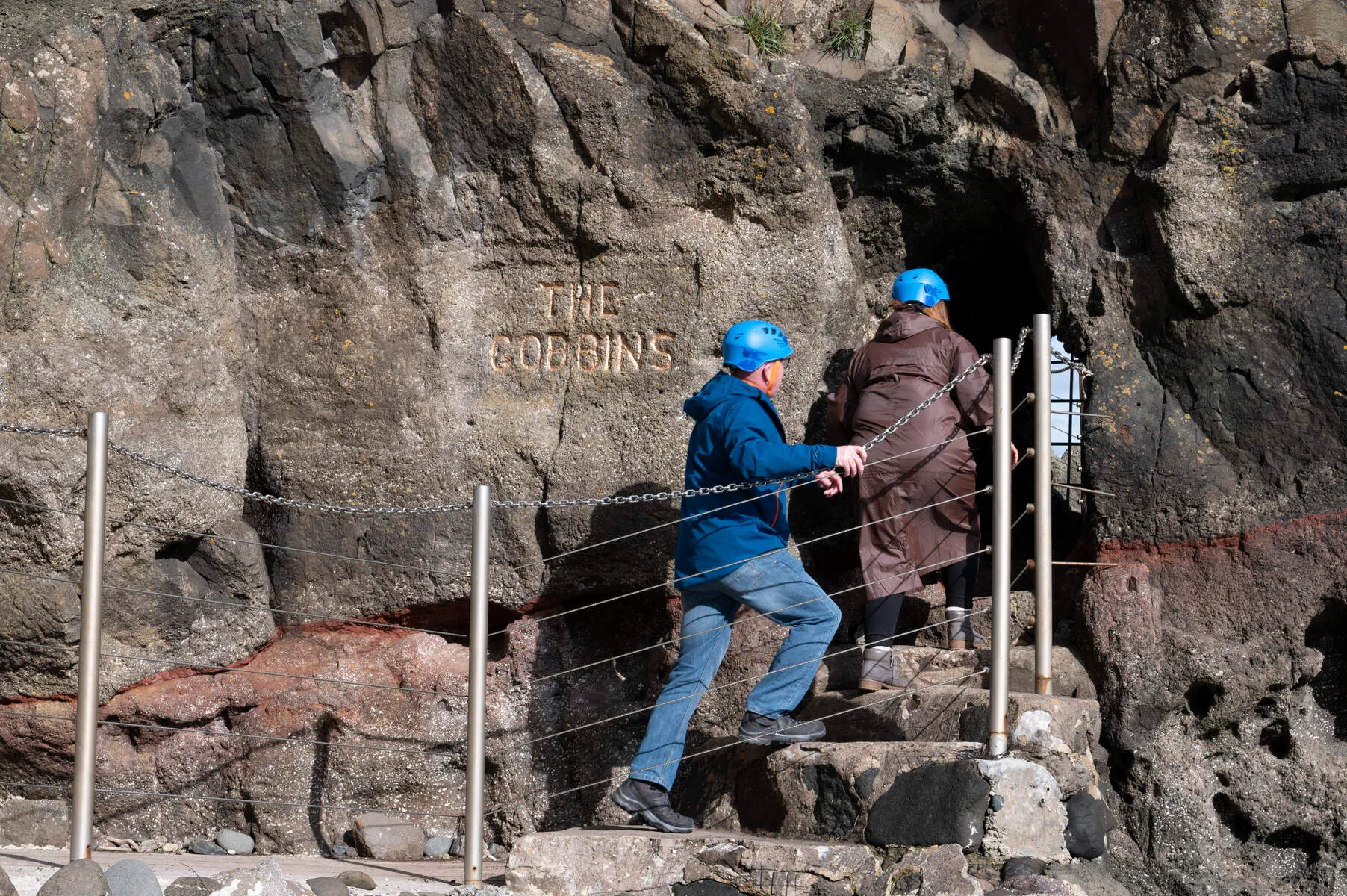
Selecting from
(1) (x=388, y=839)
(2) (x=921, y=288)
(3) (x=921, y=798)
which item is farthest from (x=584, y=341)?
(3) (x=921, y=798)

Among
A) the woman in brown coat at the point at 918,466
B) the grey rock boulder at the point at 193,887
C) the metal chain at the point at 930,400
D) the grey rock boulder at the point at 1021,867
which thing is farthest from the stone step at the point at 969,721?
the grey rock boulder at the point at 193,887

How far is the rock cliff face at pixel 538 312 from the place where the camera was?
6051 millimetres

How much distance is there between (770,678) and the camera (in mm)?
4914

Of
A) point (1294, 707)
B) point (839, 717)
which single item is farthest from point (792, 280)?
point (1294, 707)

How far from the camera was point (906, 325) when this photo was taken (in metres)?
6.30

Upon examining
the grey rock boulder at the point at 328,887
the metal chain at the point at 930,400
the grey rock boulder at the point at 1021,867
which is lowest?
the grey rock boulder at the point at 328,887

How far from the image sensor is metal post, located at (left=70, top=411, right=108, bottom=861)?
4.46 meters

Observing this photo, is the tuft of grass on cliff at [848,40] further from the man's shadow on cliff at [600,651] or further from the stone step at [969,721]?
the stone step at [969,721]

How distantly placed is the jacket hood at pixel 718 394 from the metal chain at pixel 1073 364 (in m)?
1.43

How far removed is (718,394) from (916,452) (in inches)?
47.2

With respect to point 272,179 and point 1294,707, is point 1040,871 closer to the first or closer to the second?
point 1294,707

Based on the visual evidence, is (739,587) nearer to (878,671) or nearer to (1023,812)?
(878,671)

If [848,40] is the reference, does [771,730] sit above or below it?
below

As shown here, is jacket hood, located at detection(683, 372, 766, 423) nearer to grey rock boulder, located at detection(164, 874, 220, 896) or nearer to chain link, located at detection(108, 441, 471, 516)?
chain link, located at detection(108, 441, 471, 516)
